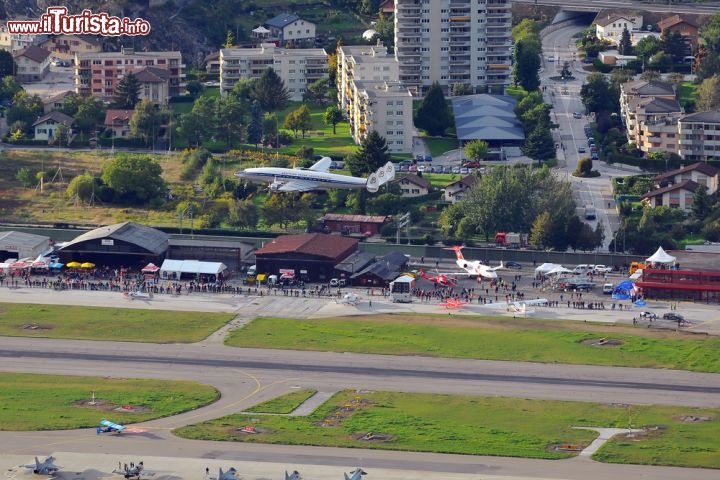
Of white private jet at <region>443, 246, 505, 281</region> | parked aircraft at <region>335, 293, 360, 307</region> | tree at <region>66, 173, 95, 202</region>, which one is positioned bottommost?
parked aircraft at <region>335, 293, 360, 307</region>

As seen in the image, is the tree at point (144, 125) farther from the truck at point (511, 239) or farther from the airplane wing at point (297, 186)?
the truck at point (511, 239)

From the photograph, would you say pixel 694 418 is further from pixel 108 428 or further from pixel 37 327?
pixel 37 327

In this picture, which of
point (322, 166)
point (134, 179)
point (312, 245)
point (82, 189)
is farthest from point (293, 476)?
point (82, 189)

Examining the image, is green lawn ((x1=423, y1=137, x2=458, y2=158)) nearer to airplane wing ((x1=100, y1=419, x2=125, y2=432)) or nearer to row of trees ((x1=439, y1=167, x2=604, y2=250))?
row of trees ((x1=439, y1=167, x2=604, y2=250))

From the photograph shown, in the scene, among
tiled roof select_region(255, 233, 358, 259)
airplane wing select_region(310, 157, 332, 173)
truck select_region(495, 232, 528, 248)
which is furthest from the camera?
airplane wing select_region(310, 157, 332, 173)

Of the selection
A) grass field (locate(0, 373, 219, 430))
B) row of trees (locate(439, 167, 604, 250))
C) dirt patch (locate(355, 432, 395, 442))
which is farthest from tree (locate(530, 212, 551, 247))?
dirt patch (locate(355, 432, 395, 442))

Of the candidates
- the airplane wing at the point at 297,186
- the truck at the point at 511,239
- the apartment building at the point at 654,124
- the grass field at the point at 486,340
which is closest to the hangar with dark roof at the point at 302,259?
the grass field at the point at 486,340

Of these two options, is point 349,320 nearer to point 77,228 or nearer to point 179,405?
point 179,405
